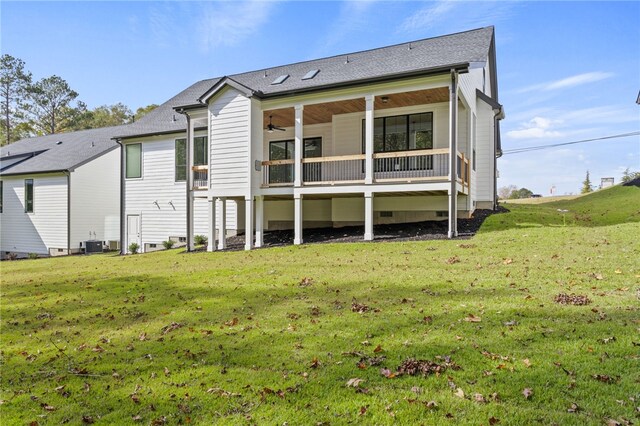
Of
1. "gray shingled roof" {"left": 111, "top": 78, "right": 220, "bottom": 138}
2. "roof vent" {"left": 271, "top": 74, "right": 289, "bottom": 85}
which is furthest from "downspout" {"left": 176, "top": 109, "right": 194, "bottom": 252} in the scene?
"roof vent" {"left": 271, "top": 74, "right": 289, "bottom": 85}

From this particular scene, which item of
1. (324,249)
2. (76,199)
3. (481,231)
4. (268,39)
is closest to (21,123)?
(76,199)

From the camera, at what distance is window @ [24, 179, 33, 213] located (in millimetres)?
22480

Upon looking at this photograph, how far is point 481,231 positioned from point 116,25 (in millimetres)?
13912

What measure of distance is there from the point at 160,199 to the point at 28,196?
397 inches

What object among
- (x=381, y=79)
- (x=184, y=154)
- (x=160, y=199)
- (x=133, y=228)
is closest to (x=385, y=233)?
(x=381, y=79)

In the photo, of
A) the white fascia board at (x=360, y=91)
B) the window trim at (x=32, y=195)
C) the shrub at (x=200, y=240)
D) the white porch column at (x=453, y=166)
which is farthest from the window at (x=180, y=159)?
the white porch column at (x=453, y=166)

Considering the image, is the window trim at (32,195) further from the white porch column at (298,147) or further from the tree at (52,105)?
the tree at (52,105)

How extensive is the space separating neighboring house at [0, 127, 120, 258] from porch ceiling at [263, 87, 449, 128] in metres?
11.6

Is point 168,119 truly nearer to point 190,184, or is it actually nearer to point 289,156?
point 190,184

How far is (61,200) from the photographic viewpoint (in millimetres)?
21125

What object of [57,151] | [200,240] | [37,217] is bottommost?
[200,240]

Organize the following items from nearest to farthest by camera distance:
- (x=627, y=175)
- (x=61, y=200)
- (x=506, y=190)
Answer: (x=61, y=200) < (x=627, y=175) < (x=506, y=190)

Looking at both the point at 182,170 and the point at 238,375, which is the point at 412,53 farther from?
the point at 238,375

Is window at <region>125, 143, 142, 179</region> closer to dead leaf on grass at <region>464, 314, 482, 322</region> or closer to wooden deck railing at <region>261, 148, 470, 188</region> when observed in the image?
wooden deck railing at <region>261, 148, 470, 188</region>
